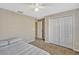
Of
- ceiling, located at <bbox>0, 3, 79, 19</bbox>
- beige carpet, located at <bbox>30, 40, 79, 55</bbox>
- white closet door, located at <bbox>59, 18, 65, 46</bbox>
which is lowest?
beige carpet, located at <bbox>30, 40, 79, 55</bbox>

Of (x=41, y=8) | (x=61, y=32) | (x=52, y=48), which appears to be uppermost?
(x=41, y=8)

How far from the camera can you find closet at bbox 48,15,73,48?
1597 millimetres

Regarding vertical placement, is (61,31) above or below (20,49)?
above

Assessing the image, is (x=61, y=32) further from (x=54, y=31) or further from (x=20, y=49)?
(x=20, y=49)

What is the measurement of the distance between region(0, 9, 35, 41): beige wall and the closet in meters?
0.39

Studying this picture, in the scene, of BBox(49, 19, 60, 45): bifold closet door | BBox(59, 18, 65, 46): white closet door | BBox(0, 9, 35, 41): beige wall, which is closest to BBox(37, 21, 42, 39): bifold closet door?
BBox(0, 9, 35, 41): beige wall

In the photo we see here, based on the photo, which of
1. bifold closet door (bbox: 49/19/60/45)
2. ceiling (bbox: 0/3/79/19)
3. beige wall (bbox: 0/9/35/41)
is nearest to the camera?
ceiling (bbox: 0/3/79/19)

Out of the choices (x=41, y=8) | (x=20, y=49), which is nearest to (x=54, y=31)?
(x=41, y=8)

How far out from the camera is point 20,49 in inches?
62.0

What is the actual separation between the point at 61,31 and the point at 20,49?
2.79 feet

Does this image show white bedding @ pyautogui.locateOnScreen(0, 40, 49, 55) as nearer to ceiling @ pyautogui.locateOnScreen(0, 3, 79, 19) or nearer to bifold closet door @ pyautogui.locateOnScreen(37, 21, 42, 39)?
bifold closet door @ pyautogui.locateOnScreen(37, 21, 42, 39)

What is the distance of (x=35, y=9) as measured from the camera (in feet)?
5.06
